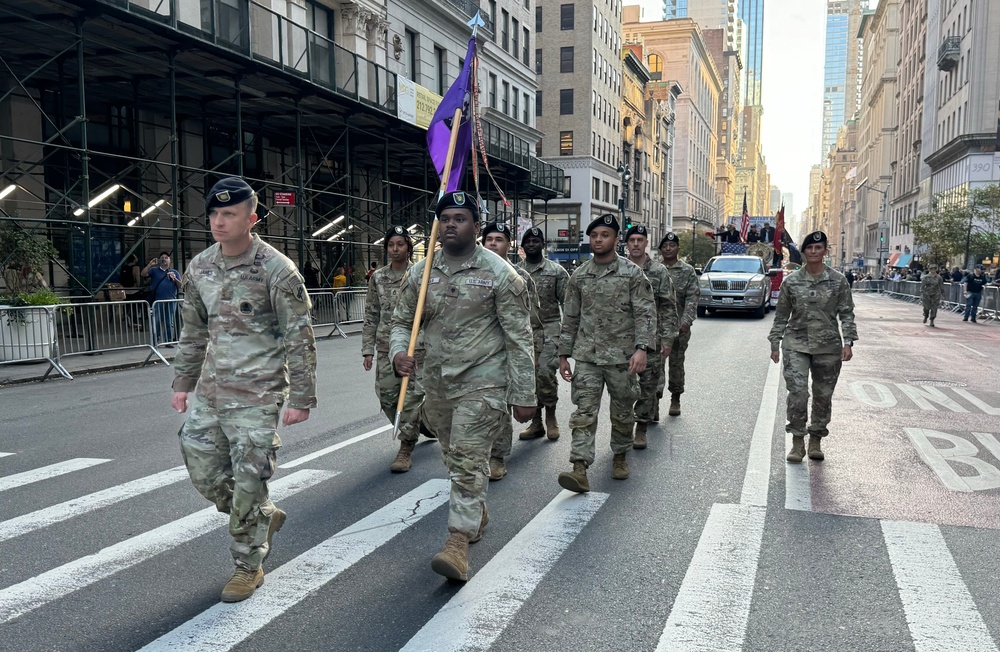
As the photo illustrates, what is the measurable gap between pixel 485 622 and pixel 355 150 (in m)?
26.4

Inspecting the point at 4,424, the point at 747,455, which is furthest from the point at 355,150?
the point at 747,455

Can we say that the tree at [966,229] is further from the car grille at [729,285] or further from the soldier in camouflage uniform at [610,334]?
the soldier in camouflage uniform at [610,334]

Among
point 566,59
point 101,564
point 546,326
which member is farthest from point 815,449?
point 566,59

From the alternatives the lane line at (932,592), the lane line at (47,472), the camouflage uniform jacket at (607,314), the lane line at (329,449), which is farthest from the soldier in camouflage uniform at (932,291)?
the lane line at (47,472)

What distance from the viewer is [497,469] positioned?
19.5 feet

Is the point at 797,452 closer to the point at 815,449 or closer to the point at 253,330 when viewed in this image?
the point at 815,449

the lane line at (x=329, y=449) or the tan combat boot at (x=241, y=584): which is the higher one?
the tan combat boot at (x=241, y=584)

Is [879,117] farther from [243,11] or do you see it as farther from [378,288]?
[378,288]

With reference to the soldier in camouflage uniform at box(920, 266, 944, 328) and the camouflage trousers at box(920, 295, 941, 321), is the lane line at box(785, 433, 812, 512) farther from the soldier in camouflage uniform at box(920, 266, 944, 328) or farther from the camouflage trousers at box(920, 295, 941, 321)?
the soldier in camouflage uniform at box(920, 266, 944, 328)

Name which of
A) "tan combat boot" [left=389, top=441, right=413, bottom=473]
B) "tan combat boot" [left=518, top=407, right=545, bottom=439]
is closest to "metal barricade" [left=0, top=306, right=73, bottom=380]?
"tan combat boot" [left=389, top=441, right=413, bottom=473]

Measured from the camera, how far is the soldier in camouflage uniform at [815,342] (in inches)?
263

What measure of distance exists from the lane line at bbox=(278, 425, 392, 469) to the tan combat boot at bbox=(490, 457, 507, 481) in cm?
160

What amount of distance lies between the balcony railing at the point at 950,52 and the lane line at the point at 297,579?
6364 centimetres

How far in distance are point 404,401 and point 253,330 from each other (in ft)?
7.31
